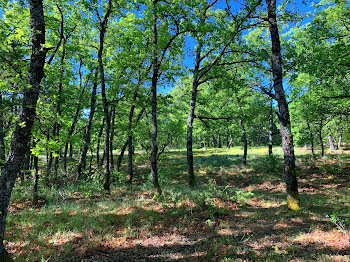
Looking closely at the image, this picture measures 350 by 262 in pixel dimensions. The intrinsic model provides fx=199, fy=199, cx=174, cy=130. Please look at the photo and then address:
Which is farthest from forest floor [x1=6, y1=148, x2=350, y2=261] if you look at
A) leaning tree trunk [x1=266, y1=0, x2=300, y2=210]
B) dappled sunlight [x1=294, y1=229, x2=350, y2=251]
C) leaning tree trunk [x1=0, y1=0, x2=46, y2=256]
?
leaning tree trunk [x1=0, y1=0, x2=46, y2=256]

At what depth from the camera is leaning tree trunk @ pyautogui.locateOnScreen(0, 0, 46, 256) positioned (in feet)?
14.5

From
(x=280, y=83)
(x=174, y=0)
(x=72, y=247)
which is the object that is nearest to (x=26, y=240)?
(x=72, y=247)

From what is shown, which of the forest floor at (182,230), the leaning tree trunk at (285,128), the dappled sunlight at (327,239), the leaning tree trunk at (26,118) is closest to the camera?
the leaning tree trunk at (26,118)

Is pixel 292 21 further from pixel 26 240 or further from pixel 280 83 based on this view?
pixel 26 240

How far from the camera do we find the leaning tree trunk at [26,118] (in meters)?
4.42

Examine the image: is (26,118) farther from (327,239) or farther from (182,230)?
(327,239)

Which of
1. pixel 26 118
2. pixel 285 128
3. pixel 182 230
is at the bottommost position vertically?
pixel 182 230

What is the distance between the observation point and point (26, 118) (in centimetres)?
464

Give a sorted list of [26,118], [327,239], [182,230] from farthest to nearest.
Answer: [182,230], [327,239], [26,118]

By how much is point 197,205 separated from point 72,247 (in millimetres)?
5353

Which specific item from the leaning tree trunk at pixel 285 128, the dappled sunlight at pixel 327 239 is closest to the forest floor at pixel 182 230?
the dappled sunlight at pixel 327 239

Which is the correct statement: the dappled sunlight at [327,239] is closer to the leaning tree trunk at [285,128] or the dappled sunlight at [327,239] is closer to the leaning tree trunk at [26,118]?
the leaning tree trunk at [285,128]

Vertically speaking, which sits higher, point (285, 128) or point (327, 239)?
point (285, 128)

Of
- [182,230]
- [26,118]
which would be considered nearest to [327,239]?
[182,230]
